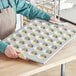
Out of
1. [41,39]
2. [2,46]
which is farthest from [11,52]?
[41,39]

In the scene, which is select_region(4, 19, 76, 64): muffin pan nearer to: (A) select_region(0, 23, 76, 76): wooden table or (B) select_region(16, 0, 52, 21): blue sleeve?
(A) select_region(0, 23, 76, 76): wooden table

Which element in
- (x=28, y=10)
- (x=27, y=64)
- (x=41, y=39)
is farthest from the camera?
(x=28, y=10)

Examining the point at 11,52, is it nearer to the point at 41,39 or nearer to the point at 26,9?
the point at 41,39

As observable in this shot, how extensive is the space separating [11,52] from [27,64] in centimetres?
10

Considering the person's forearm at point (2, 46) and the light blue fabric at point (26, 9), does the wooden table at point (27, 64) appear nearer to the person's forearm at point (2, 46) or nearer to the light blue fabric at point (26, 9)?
the person's forearm at point (2, 46)

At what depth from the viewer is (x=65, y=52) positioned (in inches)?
40.6

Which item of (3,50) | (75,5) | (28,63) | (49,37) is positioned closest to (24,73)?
(28,63)

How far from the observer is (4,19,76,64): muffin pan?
3.17 ft

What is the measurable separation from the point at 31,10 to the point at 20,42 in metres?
0.40

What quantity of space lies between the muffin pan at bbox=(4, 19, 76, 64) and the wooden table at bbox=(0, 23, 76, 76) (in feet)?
0.07

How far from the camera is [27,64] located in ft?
3.07

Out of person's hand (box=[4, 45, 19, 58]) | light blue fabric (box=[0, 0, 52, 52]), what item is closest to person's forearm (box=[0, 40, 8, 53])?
person's hand (box=[4, 45, 19, 58])

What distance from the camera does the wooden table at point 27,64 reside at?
0.88m

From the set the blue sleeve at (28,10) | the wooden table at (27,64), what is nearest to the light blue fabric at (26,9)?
the blue sleeve at (28,10)
